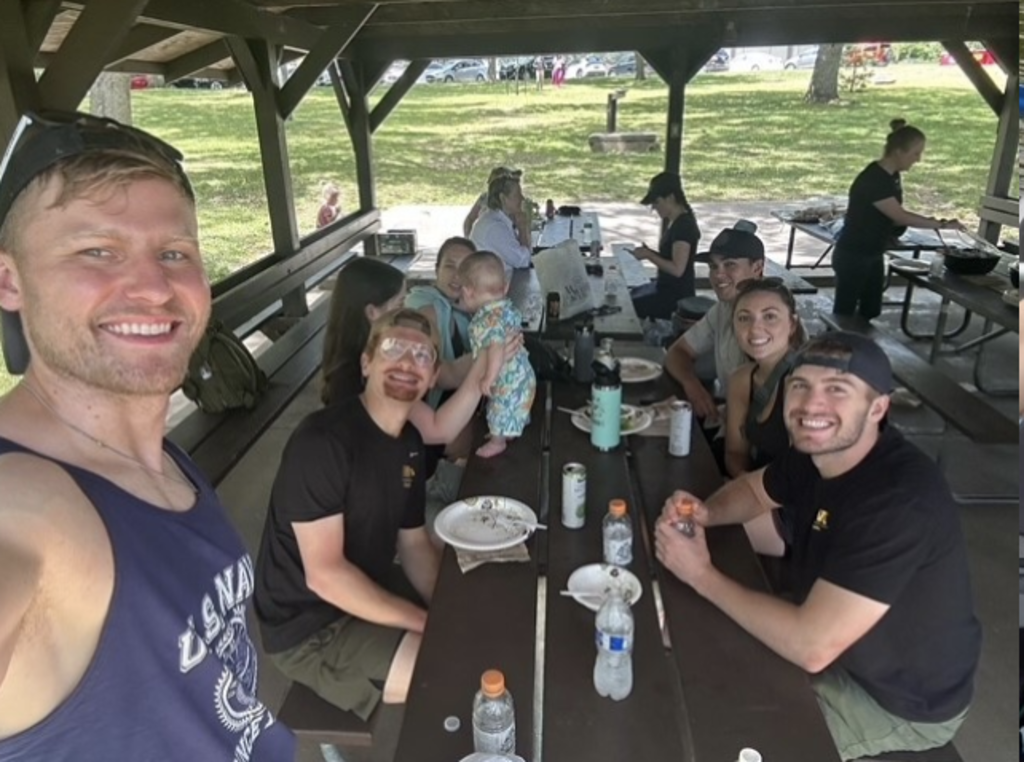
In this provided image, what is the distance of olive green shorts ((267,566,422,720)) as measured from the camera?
1.87m

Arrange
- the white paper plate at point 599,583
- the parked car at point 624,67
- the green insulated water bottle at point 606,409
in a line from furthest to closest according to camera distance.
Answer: the parked car at point 624,67 < the green insulated water bottle at point 606,409 < the white paper plate at point 599,583

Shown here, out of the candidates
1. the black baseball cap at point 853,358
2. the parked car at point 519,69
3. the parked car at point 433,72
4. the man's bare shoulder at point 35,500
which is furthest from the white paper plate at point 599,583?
the parked car at point 433,72

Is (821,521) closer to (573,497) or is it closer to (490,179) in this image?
(573,497)

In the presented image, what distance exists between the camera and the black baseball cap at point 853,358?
5.77 feet

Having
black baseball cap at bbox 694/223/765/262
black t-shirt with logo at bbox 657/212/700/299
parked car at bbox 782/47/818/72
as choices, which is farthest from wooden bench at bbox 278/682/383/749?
parked car at bbox 782/47/818/72

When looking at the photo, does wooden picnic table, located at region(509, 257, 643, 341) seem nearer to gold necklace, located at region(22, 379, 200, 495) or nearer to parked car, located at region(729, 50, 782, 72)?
gold necklace, located at region(22, 379, 200, 495)

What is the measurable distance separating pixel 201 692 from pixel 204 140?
1743 centimetres

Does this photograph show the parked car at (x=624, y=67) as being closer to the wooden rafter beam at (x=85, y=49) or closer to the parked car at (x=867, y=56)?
the parked car at (x=867, y=56)

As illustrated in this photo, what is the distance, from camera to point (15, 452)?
879mm

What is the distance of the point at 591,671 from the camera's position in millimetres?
1479

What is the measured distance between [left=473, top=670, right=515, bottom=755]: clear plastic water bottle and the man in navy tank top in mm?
347

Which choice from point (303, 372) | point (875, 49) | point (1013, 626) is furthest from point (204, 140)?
point (875, 49)

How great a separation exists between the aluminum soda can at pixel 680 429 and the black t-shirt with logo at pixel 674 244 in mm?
2761

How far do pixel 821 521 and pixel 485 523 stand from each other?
0.82 meters
